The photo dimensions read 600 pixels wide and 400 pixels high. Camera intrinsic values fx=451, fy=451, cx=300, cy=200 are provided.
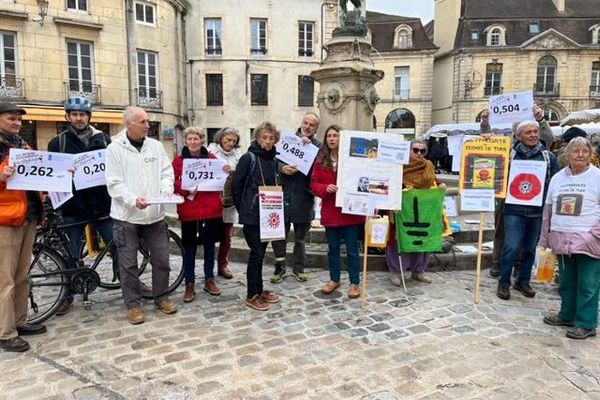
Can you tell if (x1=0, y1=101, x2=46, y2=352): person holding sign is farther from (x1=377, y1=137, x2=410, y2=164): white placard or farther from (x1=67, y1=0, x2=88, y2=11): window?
(x1=67, y1=0, x2=88, y2=11): window

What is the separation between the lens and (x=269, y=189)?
469cm

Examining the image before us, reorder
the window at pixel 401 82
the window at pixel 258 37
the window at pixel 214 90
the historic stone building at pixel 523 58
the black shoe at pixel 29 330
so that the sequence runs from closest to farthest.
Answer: the black shoe at pixel 29 330 < the window at pixel 258 37 < the window at pixel 214 90 < the historic stone building at pixel 523 58 < the window at pixel 401 82

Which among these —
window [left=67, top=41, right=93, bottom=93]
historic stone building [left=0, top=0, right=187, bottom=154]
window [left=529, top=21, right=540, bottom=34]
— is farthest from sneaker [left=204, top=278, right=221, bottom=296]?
window [left=529, top=21, right=540, bottom=34]

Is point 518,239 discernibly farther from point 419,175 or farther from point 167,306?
point 167,306

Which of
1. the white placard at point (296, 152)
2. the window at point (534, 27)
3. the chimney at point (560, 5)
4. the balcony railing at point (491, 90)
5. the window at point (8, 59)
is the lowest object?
the white placard at point (296, 152)

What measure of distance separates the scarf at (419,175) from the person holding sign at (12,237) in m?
3.94

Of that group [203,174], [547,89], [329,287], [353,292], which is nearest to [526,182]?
[353,292]

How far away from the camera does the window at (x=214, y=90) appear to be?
27328 mm

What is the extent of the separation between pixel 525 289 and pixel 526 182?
4.09ft

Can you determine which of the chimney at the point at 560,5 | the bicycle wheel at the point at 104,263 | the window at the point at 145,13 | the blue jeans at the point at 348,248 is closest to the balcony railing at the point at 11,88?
the window at the point at 145,13

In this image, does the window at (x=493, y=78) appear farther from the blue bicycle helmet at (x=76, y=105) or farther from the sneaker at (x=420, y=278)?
the blue bicycle helmet at (x=76, y=105)

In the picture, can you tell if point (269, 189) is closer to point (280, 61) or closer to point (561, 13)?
point (280, 61)

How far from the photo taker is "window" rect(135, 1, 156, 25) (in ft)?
72.2

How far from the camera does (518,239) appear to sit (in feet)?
16.4
